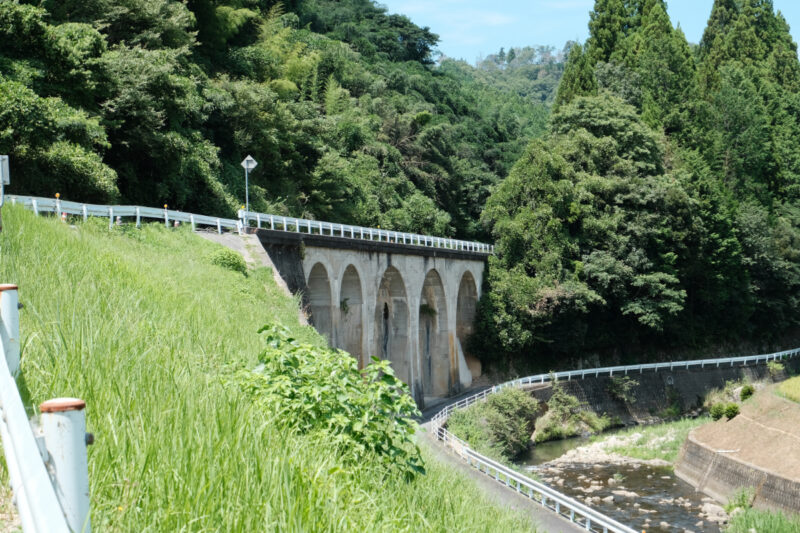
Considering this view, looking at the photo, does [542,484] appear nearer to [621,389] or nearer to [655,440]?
[655,440]

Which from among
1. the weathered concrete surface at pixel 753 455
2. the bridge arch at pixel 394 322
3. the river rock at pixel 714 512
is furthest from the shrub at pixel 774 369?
the river rock at pixel 714 512

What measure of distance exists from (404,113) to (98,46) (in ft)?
124

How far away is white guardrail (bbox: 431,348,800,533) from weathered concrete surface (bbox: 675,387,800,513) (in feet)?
19.1

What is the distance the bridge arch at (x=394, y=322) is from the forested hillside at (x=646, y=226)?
7326 millimetres

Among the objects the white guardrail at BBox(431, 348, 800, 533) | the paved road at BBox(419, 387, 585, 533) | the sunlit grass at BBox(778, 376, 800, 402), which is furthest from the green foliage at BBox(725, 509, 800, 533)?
the sunlit grass at BBox(778, 376, 800, 402)

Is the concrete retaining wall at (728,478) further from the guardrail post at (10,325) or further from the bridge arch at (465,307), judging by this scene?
the guardrail post at (10,325)

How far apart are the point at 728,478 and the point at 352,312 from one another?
15.0m

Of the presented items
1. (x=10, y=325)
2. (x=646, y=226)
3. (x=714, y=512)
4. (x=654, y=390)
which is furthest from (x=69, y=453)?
(x=654, y=390)

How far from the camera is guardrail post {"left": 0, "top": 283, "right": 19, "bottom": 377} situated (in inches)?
165

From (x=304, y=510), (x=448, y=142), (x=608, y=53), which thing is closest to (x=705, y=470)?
(x=304, y=510)

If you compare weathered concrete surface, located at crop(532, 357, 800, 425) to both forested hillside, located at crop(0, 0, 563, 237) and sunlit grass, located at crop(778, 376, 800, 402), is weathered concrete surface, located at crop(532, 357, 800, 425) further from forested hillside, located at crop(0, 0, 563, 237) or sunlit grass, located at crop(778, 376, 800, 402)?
forested hillside, located at crop(0, 0, 563, 237)

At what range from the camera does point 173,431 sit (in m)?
4.87

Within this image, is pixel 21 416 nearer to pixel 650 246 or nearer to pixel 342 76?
pixel 650 246

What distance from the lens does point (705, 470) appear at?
28094mm
